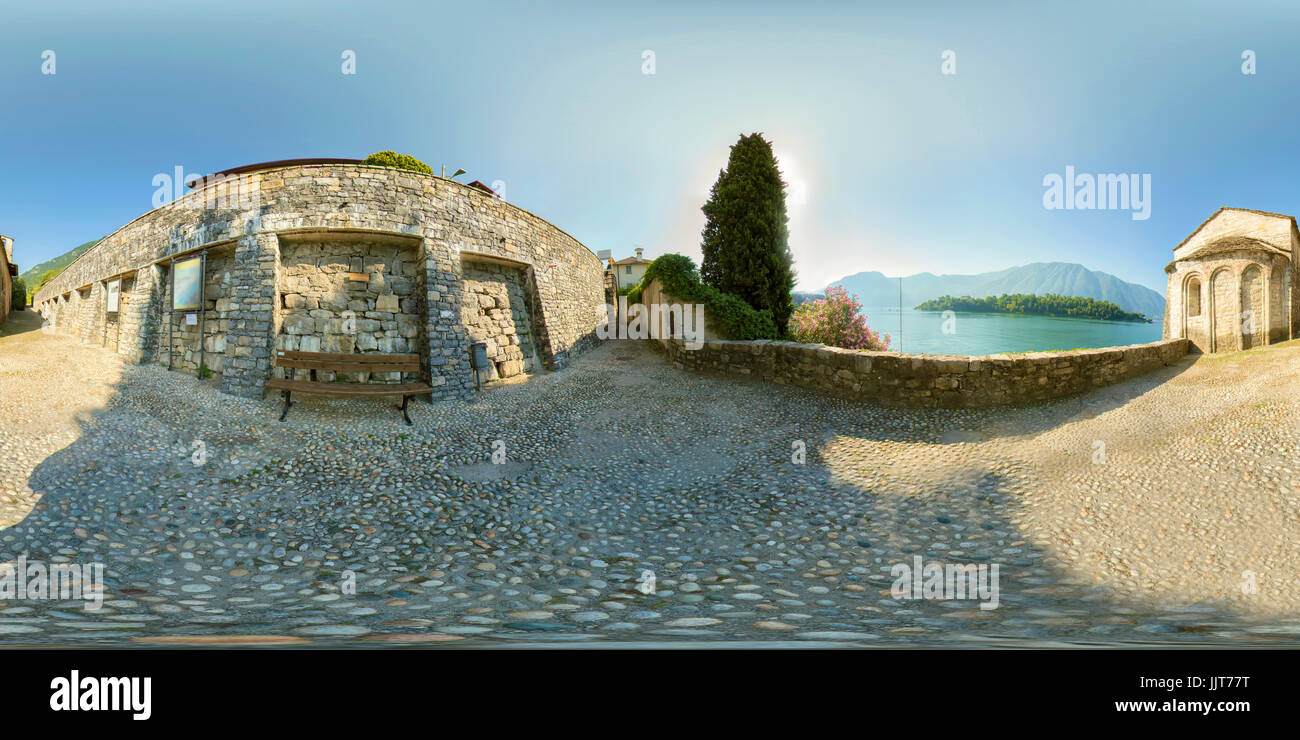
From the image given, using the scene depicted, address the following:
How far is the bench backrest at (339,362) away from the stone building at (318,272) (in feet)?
2.80

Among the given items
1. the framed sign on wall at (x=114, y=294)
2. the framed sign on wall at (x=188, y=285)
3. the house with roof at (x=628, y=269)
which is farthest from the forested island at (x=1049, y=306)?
the framed sign on wall at (x=114, y=294)

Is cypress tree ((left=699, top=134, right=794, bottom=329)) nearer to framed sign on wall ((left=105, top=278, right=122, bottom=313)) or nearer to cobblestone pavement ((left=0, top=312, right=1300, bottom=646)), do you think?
cobblestone pavement ((left=0, top=312, right=1300, bottom=646))

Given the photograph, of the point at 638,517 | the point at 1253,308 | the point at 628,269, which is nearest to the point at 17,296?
the point at 638,517

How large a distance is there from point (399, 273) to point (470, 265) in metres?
1.69

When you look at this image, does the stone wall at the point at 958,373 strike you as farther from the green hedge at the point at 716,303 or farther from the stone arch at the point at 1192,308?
the stone arch at the point at 1192,308

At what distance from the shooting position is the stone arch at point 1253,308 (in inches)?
456

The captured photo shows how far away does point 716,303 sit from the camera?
1312 centimetres

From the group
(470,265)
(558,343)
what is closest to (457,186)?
(470,265)

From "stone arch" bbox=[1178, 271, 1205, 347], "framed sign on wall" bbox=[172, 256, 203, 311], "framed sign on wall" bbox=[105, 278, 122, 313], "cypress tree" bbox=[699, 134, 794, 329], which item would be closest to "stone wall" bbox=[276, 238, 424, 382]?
"framed sign on wall" bbox=[172, 256, 203, 311]

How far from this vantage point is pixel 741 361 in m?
10.9

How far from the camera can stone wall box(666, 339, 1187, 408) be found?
790cm

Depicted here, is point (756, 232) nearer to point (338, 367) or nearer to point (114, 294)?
point (338, 367)
